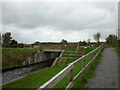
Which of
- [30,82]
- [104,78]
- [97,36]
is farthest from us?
[97,36]

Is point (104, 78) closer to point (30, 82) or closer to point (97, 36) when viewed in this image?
point (30, 82)

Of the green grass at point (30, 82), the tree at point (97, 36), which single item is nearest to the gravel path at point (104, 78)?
the green grass at point (30, 82)

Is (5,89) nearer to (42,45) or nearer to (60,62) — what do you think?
(60,62)

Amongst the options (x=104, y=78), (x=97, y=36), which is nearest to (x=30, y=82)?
(x=104, y=78)

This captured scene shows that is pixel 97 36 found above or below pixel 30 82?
above

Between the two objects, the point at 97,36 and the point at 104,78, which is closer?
the point at 104,78

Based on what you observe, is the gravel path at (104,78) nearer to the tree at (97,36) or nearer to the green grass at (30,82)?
the green grass at (30,82)

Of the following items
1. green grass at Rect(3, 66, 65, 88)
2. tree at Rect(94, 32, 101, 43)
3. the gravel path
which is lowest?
green grass at Rect(3, 66, 65, 88)

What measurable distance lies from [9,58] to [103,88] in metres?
24.5

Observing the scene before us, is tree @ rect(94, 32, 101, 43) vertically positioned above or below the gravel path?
above

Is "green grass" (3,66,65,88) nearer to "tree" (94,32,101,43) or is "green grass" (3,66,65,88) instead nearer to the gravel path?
the gravel path

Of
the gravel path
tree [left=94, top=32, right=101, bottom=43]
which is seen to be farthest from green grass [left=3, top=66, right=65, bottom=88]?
tree [left=94, top=32, right=101, bottom=43]

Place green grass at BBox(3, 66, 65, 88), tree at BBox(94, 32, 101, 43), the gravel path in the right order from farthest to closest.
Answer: tree at BBox(94, 32, 101, 43)
green grass at BBox(3, 66, 65, 88)
the gravel path

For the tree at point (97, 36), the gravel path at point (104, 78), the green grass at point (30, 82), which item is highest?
the tree at point (97, 36)
